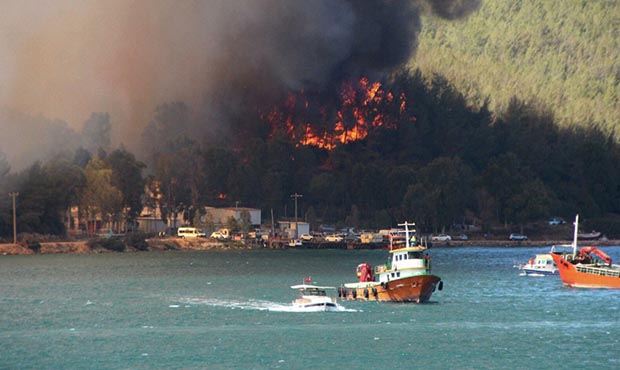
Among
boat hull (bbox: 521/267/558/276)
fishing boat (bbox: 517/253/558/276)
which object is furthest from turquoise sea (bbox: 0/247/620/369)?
fishing boat (bbox: 517/253/558/276)

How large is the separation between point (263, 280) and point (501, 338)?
4022 centimetres

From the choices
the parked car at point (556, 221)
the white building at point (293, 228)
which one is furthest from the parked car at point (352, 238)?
the parked car at point (556, 221)

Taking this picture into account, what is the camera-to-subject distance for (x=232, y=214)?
177000mm

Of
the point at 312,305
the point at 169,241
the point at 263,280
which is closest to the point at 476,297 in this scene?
the point at 312,305

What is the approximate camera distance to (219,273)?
12238 centimetres

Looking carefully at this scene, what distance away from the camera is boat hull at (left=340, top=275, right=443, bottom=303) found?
8819cm

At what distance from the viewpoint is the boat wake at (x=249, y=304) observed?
8675 centimetres

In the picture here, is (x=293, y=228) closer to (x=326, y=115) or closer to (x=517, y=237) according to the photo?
(x=517, y=237)

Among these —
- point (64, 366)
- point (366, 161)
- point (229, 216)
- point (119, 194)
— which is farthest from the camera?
point (366, 161)

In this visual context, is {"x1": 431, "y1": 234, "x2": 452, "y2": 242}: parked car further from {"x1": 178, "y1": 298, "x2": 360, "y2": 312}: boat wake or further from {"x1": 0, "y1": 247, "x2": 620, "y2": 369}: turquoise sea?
{"x1": 178, "y1": 298, "x2": 360, "y2": 312}: boat wake

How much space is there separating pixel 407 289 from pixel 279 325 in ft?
36.9

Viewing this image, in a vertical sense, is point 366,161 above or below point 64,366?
above

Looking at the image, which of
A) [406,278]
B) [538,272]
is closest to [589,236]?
[538,272]

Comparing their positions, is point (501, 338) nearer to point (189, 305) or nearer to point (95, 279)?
point (189, 305)
